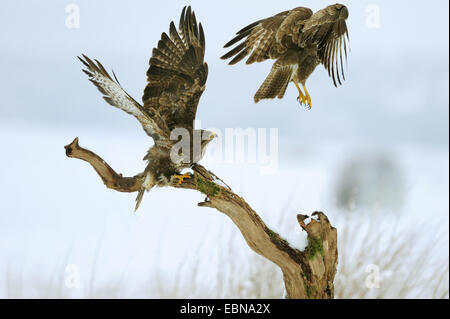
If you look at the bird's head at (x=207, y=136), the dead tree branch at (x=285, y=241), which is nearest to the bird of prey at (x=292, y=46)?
the bird's head at (x=207, y=136)

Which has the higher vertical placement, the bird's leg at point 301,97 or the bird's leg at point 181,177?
the bird's leg at point 301,97

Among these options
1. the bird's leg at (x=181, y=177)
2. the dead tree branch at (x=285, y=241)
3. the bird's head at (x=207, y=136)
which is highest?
the bird's head at (x=207, y=136)

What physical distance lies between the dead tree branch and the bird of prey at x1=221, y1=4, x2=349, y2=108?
685 millimetres

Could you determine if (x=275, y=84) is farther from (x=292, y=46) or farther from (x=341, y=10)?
(x=341, y=10)

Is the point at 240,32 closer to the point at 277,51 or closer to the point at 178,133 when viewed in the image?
the point at 277,51

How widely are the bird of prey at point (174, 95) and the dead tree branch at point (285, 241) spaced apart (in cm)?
19

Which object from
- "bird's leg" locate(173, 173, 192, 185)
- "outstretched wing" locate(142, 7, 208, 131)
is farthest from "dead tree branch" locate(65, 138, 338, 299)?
"outstretched wing" locate(142, 7, 208, 131)

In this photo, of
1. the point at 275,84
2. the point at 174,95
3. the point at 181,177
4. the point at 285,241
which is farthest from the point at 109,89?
the point at 285,241

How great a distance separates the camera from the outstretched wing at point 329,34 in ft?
10.6

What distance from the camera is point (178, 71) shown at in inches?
131

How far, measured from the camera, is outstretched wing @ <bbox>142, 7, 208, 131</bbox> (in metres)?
3.32

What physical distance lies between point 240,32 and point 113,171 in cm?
128

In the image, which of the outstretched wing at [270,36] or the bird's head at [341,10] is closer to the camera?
the bird's head at [341,10]

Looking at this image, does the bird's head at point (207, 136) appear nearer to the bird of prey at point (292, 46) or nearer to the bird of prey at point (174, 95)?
the bird of prey at point (174, 95)
